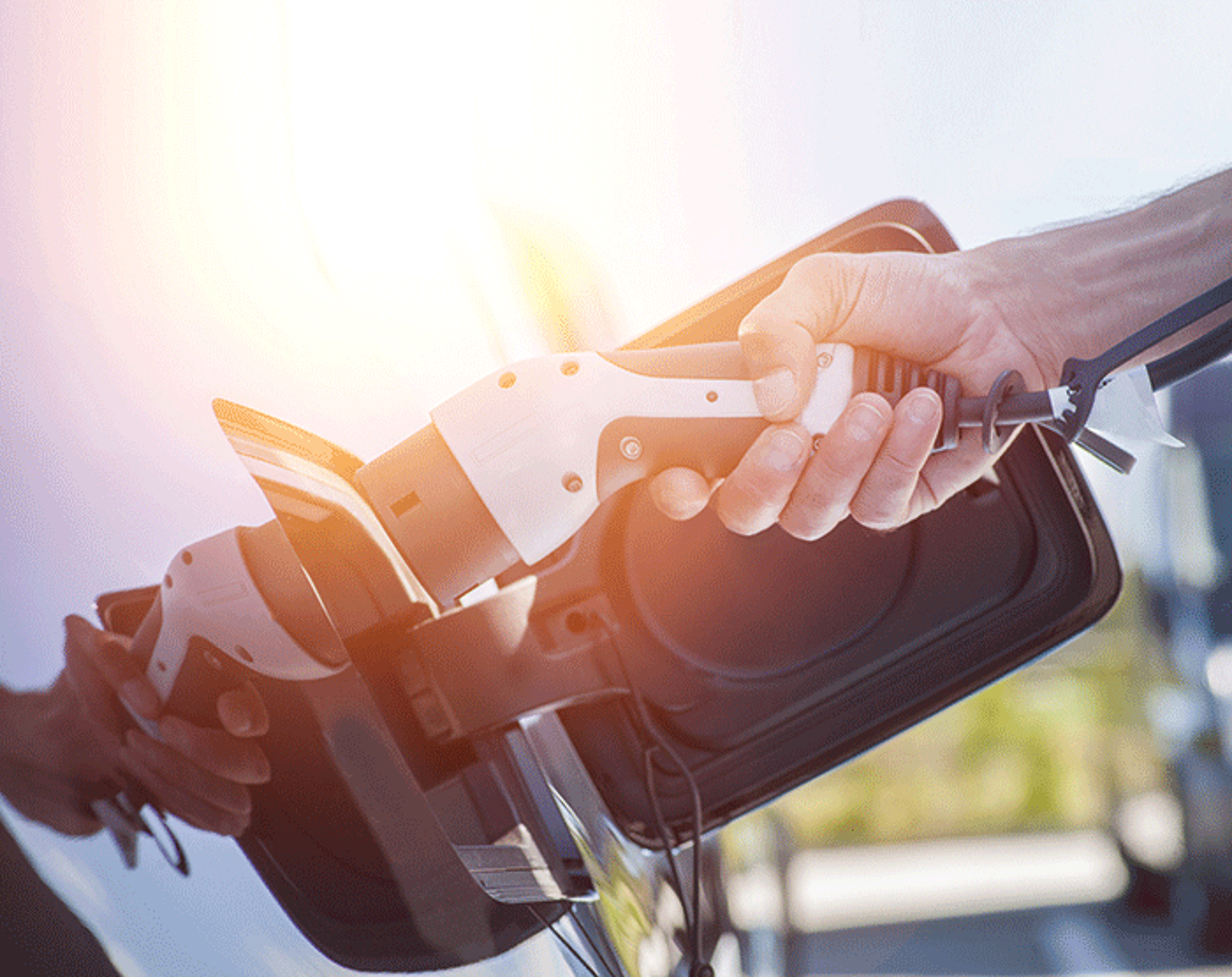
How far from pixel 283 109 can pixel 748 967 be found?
77.6 inches

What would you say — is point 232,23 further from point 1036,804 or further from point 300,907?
point 1036,804

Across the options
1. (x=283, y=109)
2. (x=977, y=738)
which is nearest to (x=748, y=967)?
(x=977, y=738)

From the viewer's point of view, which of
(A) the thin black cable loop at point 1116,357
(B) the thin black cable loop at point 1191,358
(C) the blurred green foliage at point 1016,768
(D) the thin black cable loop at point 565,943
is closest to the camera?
(D) the thin black cable loop at point 565,943

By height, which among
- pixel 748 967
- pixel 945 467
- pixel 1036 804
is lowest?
pixel 1036 804

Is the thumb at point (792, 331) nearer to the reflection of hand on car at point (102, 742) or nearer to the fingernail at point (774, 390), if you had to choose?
the fingernail at point (774, 390)

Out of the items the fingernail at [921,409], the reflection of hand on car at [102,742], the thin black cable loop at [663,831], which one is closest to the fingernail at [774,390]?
the fingernail at [921,409]

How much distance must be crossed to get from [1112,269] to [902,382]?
0.37m

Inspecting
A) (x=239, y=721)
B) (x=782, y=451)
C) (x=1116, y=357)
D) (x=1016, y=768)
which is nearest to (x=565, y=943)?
(x=239, y=721)

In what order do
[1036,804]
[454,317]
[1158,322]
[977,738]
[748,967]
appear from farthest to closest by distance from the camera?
[1036,804] → [977,738] → [748,967] → [1158,322] → [454,317]

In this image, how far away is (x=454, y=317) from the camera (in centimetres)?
64

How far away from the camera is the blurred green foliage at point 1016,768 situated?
2.24m

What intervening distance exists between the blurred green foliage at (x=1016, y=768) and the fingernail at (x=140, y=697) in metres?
1.27

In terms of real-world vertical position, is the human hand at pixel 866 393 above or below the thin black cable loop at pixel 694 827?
above

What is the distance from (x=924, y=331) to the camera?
38.0 inches
